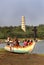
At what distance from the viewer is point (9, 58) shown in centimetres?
3206

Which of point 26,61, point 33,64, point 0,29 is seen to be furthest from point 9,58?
point 0,29

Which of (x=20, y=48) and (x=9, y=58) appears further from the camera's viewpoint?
(x=20, y=48)

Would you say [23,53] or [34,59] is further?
[23,53]

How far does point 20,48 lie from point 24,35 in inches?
5373

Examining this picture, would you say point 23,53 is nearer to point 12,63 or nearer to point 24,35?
Result: point 12,63

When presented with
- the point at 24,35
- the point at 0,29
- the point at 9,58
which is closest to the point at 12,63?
the point at 9,58

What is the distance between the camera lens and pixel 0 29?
190m

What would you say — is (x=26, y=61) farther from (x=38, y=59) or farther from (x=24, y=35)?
(x=24, y=35)

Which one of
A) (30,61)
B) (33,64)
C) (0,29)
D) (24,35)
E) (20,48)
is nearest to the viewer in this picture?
(33,64)

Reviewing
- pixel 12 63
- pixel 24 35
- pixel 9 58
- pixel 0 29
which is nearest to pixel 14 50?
pixel 9 58

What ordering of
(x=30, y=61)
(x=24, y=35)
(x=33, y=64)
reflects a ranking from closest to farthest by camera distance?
(x=33, y=64)
(x=30, y=61)
(x=24, y=35)

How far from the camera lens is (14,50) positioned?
38.0 metres

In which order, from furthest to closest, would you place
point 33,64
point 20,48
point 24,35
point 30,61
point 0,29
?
point 0,29 < point 24,35 < point 20,48 < point 30,61 < point 33,64

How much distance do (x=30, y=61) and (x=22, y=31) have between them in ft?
507
